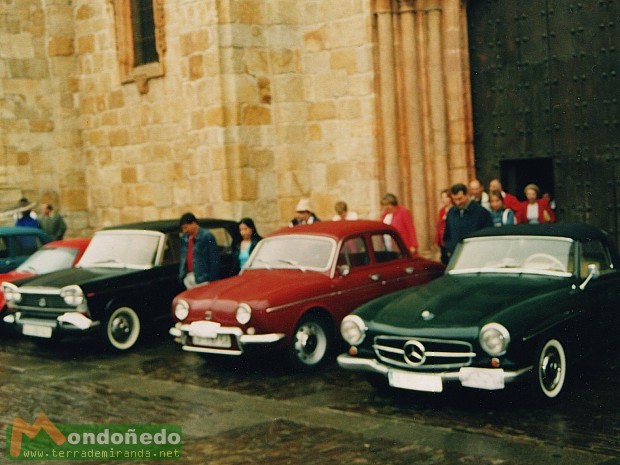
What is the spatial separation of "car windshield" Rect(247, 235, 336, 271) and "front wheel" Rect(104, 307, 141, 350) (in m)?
1.88

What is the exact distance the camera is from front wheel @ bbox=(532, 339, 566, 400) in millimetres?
8344

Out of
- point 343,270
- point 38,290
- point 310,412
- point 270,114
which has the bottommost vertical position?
point 310,412

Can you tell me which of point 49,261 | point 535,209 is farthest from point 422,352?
point 49,261

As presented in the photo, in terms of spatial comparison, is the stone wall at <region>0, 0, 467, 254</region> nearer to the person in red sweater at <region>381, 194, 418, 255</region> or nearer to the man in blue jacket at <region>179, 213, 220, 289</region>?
the person in red sweater at <region>381, 194, 418, 255</region>

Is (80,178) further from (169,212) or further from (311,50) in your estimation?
(311,50)

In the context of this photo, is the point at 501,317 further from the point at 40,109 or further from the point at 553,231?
the point at 40,109

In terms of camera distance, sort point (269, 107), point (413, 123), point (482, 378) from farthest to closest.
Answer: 1. point (269, 107)
2. point (413, 123)
3. point (482, 378)

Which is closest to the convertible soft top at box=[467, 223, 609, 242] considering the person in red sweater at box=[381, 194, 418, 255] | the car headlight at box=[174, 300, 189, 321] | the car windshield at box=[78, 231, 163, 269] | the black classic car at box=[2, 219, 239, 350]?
the car headlight at box=[174, 300, 189, 321]

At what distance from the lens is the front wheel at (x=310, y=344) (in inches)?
414

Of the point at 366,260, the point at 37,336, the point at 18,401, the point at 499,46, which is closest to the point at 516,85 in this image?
the point at 499,46

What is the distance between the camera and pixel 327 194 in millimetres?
16766

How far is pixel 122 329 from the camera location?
12.6 meters

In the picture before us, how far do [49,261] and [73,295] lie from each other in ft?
6.80

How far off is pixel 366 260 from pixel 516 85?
5139mm
